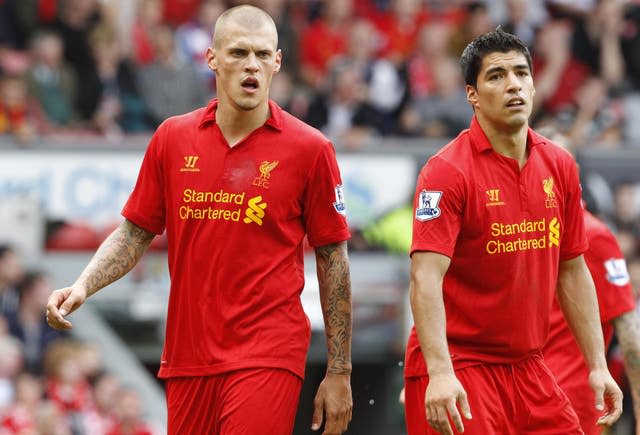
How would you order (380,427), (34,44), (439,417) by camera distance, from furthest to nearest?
(34,44)
(380,427)
(439,417)

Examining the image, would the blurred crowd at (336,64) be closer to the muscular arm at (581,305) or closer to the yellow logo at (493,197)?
the muscular arm at (581,305)

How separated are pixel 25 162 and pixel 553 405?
342 inches

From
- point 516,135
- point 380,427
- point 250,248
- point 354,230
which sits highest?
point 516,135

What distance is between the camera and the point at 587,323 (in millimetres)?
7340

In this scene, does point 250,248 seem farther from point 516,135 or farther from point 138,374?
point 138,374

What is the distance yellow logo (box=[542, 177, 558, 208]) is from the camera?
717 cm

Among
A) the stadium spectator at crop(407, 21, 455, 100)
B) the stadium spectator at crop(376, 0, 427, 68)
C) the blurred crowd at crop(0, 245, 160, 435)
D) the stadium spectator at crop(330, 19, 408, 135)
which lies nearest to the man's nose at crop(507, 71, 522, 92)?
the blurred crowd at crop(0, 245, 160, 435)

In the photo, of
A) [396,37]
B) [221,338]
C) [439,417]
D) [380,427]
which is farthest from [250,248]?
[396,37]

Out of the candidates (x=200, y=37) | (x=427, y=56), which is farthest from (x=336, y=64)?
(x=200, y=37)

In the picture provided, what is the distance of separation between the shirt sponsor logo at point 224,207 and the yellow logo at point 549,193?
53.7 inches

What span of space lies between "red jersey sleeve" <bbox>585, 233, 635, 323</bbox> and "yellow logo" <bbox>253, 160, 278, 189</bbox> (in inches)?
83.8

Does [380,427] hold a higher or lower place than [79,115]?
lower

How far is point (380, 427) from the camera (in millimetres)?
14633

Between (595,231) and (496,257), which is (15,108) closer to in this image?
(595,231)
